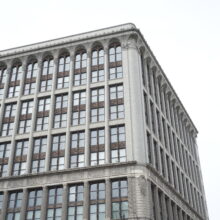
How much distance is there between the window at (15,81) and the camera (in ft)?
210

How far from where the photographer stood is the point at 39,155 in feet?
182

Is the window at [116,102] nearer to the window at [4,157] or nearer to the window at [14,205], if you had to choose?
the window at [4,157]

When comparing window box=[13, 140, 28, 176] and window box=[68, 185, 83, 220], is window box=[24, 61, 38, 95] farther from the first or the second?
window box=[68, 185, 83, 220]

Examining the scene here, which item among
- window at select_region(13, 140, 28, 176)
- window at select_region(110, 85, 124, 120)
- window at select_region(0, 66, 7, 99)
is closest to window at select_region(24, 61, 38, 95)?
window at select_region(0, 66, 7, 99)

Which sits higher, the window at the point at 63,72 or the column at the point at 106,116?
the window at the point at 63,72

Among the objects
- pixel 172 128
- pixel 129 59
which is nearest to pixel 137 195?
pixel 129 59

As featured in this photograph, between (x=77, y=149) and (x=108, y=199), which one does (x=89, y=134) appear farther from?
(x=108, y=199)

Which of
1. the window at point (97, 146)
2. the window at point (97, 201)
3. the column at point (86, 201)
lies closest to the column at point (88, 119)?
the window at point (97, 146)

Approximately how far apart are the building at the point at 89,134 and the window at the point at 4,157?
0.15 m

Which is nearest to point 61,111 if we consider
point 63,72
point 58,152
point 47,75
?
point 58,152

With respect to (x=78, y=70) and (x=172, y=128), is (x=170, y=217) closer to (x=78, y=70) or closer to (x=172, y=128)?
(x=172, y=128)

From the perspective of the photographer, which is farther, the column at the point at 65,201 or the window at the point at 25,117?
the window at the point at 25,117

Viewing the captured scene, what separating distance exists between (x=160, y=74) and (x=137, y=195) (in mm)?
30357

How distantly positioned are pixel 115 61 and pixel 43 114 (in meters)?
14.1
